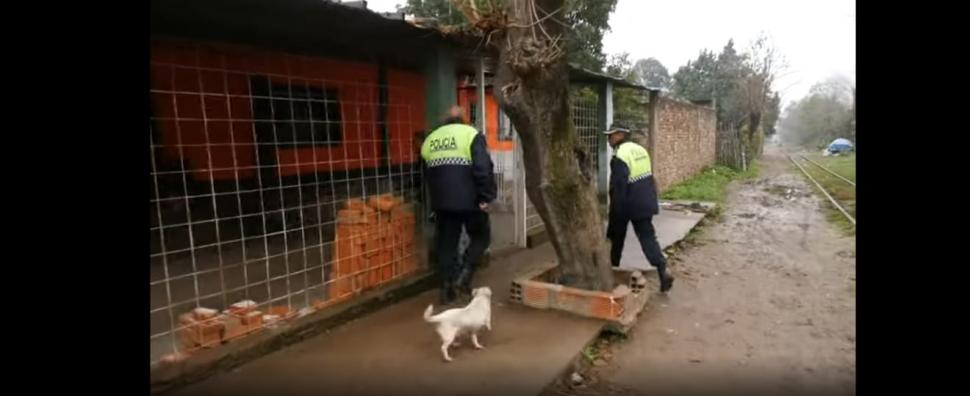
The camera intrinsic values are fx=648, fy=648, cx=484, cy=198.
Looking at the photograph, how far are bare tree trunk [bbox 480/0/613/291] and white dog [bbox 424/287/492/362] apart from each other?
104 centimetres

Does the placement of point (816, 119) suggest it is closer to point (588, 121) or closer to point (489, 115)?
point (588, 121)

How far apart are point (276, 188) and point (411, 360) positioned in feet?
5.43

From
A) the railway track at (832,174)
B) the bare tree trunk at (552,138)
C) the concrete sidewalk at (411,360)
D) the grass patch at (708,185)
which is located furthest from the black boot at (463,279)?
the grass patch at (708,185)

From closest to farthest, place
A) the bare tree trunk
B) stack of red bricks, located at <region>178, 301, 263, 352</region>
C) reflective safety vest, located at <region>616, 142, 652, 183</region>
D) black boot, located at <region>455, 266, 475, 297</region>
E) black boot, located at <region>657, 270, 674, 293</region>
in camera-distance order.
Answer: stack of red bricks, located at <region>178, 301, 263, 352</region>
the bare tree trunk
black boot, located at <region>455, 266, 475, 297</region>
reflective safety vest, located at <region>616, 142, 652, 183</region>
black boot, located at <region>657, 270, 674, 293</region>

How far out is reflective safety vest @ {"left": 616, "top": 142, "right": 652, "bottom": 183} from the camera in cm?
562

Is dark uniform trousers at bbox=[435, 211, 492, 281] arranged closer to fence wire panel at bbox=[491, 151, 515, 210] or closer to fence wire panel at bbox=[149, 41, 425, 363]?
fence wire panel at bbox=[149, 41, 425, 363]

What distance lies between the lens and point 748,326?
507cm

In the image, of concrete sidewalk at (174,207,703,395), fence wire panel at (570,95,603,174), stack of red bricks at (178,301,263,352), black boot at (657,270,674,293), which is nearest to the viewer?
concrete sidewalk at (174,207,703,395)

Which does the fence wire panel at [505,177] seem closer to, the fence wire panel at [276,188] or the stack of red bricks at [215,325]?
the fence wire panel at [276,188]

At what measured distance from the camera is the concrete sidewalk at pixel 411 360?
361 centimetres

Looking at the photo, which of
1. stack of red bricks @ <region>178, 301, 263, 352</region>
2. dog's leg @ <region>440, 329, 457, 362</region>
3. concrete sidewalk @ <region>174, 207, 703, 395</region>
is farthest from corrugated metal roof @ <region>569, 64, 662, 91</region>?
stack of red bricks @ <region>178, 301, 263, 352</region>

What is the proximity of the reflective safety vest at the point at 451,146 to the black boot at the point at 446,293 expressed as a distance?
3.17 ft
